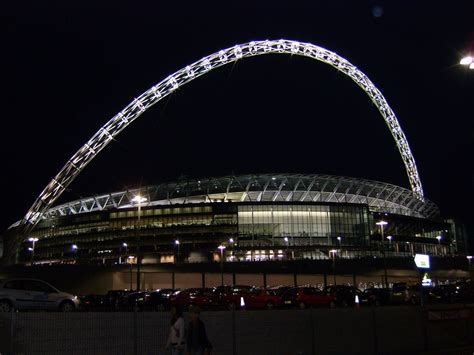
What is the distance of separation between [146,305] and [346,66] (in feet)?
178

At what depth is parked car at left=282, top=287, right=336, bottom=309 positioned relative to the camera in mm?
37781

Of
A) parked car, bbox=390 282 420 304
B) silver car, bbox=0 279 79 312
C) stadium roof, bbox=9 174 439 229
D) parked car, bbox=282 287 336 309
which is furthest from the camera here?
stadium roof, bbox=9 174 439 229

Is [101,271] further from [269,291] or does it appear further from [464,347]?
[464,347]

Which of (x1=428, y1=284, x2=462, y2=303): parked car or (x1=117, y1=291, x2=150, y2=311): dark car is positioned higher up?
(x1=117, y1=291, x2=150, y2=311): dark car

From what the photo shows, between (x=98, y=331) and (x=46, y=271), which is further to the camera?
(x=46, y=271)

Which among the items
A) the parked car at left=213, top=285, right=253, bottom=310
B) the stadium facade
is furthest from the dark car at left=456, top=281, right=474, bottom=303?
the stadium facade

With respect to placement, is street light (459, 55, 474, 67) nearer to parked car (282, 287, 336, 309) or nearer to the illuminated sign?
the illuminated sign

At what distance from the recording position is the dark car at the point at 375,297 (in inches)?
1638

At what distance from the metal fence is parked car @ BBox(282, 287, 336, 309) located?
17.6 meters

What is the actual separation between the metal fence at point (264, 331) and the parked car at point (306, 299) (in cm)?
1760

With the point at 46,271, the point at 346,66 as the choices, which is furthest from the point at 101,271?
the point at 346,66

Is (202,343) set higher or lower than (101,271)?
lower

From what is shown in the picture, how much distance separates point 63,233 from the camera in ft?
425

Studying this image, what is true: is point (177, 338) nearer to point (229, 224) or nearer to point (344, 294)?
point (344, 294)
